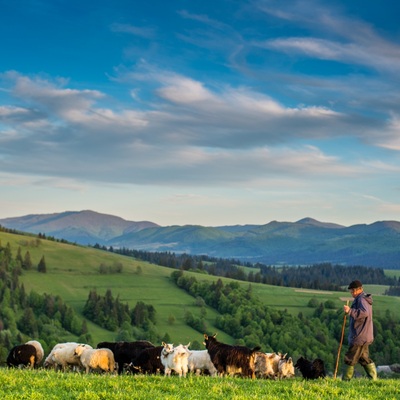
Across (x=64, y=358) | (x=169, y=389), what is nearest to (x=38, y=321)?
(x=64, y=358)

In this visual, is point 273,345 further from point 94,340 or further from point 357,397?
point 357,397

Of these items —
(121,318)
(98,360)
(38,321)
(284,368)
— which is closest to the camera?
(98,360)

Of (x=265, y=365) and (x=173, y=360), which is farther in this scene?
(x=265, y=365)

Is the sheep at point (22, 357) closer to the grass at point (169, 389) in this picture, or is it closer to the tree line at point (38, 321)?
the grass at point (169, 389)

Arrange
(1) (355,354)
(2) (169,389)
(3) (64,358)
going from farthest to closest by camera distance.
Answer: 1. (3) (64,358)
2. (1) (355,354)
3. (2) (169,389)

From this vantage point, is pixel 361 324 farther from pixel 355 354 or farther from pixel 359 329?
pixel 355 354

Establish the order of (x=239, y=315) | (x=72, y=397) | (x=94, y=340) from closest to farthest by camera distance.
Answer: (x=72, y=397), (x=94, y=340), (x=239, y=315)

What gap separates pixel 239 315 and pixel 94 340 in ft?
166

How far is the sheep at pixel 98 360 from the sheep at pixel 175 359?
13.0ft

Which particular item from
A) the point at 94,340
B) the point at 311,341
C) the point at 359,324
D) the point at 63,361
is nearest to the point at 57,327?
the point at 94,340

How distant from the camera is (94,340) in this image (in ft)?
565

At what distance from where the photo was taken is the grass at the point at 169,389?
55.2ft

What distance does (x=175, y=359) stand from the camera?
25.9 metres

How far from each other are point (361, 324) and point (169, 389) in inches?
341
